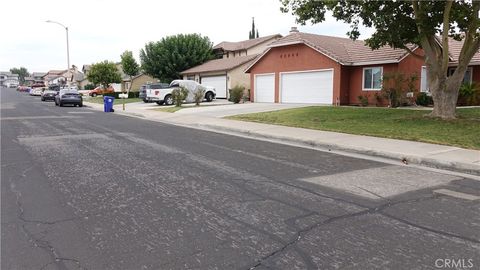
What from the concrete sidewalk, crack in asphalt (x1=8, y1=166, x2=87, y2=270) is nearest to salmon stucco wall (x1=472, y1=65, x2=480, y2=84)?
the concrete sidewalk

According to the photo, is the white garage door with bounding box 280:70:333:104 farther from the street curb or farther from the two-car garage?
the street curb

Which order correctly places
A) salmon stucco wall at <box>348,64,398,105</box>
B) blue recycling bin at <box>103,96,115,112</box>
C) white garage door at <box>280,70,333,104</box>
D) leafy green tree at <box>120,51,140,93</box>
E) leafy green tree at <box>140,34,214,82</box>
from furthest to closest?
1. leafy green tree at <box>120,51,140,93</box>
2. leafy green tree at <box>140,34,214,82</box>
3. blue recycling bin at <box>103,96,115,112</box>
4. white garage door at <box>280,70,333,104</box>
5. salmon stucco wall at <box>348,64,398,105</box>

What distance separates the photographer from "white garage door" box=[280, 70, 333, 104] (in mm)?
26734

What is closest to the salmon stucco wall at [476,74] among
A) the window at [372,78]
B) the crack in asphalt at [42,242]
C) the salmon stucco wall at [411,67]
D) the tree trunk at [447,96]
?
the salmon stucco wall at [411,67]

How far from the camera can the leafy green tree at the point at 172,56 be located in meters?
44.9

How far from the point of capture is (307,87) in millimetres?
28203

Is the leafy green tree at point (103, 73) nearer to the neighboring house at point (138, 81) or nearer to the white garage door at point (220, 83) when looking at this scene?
the neighboring house at point (138, 81)

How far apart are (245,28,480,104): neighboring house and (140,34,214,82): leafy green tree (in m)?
14.9

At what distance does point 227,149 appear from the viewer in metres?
11.0

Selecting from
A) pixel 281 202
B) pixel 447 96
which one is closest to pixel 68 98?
pixel 447 96

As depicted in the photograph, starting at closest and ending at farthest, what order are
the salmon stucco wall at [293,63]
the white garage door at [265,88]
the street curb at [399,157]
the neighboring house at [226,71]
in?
the street curb at [399,157], the salmon stucco wall at [293,63], the white garage door at [265,88], the neighboring house at [226,71]

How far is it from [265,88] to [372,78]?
29.8ft

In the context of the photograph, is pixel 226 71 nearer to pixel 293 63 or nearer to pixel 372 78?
pixel 293 63

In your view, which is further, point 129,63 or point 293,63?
point 129,63
